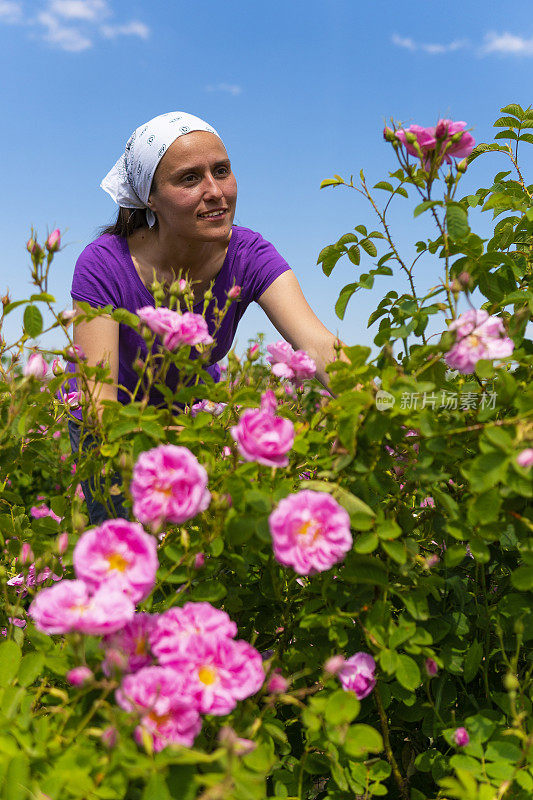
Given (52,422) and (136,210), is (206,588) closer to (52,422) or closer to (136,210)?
(52,422)

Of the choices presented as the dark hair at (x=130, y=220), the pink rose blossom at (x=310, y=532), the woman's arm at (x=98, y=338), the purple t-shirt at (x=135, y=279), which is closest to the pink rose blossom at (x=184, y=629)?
the pink rose blossom at (x=310, y=532)

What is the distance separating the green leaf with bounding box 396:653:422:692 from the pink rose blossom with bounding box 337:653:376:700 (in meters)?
0.05

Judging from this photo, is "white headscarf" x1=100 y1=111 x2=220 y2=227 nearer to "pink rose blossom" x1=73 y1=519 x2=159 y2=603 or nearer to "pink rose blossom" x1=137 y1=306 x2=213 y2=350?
"pink rose blossom" x1=137 y1=306 x2=213 y2=350

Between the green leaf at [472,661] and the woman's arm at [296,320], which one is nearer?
the green leaf at [472,661]

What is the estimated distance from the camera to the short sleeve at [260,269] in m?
2.80

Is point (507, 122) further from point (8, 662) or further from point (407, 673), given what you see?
point (8, 662)

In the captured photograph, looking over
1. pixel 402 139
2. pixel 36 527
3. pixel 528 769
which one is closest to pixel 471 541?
pixel 528 769

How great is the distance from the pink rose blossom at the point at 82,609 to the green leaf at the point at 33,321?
687 millimetres

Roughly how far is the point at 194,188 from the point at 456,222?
1.30m

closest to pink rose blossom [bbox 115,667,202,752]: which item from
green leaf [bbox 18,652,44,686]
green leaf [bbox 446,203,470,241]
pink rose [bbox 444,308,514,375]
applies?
green leaf [bbox 18,652,44,686]

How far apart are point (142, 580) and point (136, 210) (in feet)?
7.15

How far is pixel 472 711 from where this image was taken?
5.27 feet

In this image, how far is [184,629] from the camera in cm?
109

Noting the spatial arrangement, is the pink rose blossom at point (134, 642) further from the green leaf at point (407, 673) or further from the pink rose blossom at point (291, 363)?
the pink rose blossom at point (291, 363)
